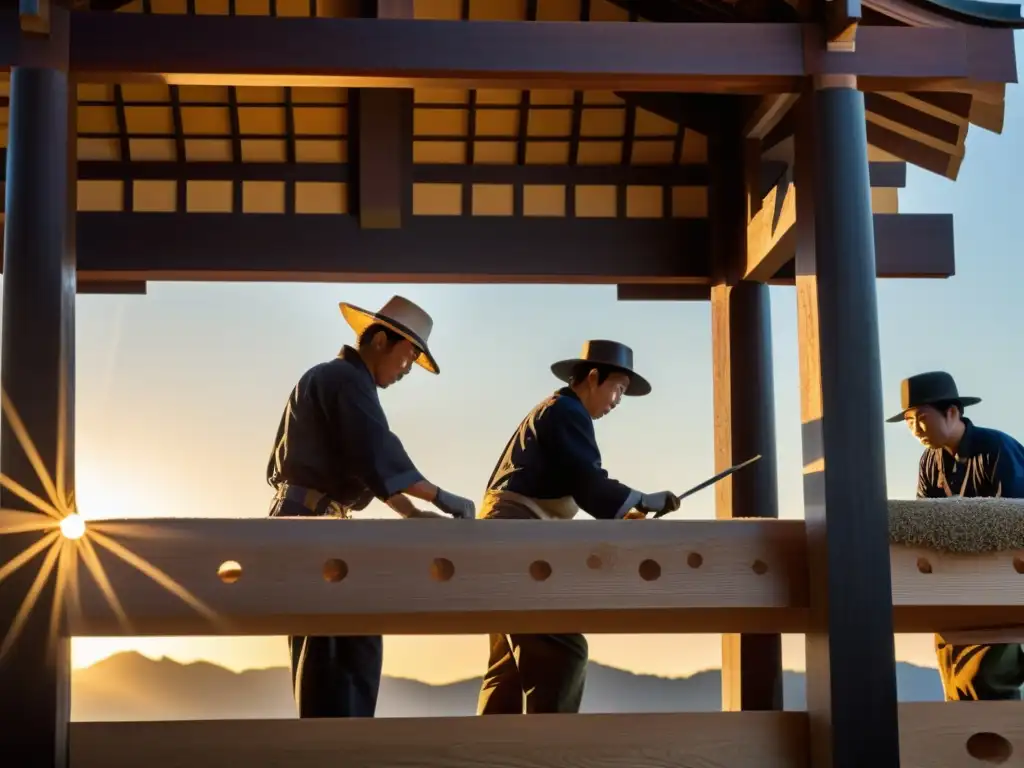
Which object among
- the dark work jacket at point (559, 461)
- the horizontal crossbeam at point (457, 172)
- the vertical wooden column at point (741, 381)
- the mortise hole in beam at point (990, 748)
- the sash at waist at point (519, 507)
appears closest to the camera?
the mortise hole in beam at point (990, 748)

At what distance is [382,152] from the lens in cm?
778

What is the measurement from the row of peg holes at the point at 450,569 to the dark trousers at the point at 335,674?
2.02ft

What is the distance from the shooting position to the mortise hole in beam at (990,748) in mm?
5109

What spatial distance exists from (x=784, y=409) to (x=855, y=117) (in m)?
7.40

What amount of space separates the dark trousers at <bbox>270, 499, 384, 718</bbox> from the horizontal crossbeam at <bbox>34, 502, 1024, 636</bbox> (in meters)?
0.37

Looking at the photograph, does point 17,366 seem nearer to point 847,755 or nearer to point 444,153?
point 847,755

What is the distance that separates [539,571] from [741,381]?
3039mm

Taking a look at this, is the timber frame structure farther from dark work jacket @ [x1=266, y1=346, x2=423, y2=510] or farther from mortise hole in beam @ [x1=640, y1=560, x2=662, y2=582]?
dark work jacket @ [x1=266, y1=346, x2=423, y2=510]

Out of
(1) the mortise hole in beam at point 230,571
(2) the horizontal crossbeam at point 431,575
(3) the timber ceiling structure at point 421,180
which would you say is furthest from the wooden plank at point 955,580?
(3) the timber ceiling structure at point 421,180

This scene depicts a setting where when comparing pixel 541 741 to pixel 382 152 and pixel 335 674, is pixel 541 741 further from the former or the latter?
pixel 382 152

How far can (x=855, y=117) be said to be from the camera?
5.27 metres

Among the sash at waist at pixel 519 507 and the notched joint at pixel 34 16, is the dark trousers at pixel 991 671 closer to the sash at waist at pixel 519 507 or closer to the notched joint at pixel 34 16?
the sash at waist at pixel 519 507

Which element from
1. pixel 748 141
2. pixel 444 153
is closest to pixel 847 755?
pixel 748 141

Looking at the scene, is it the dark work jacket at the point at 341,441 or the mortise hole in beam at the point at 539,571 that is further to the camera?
the dark work jacket at the point at 341,441
